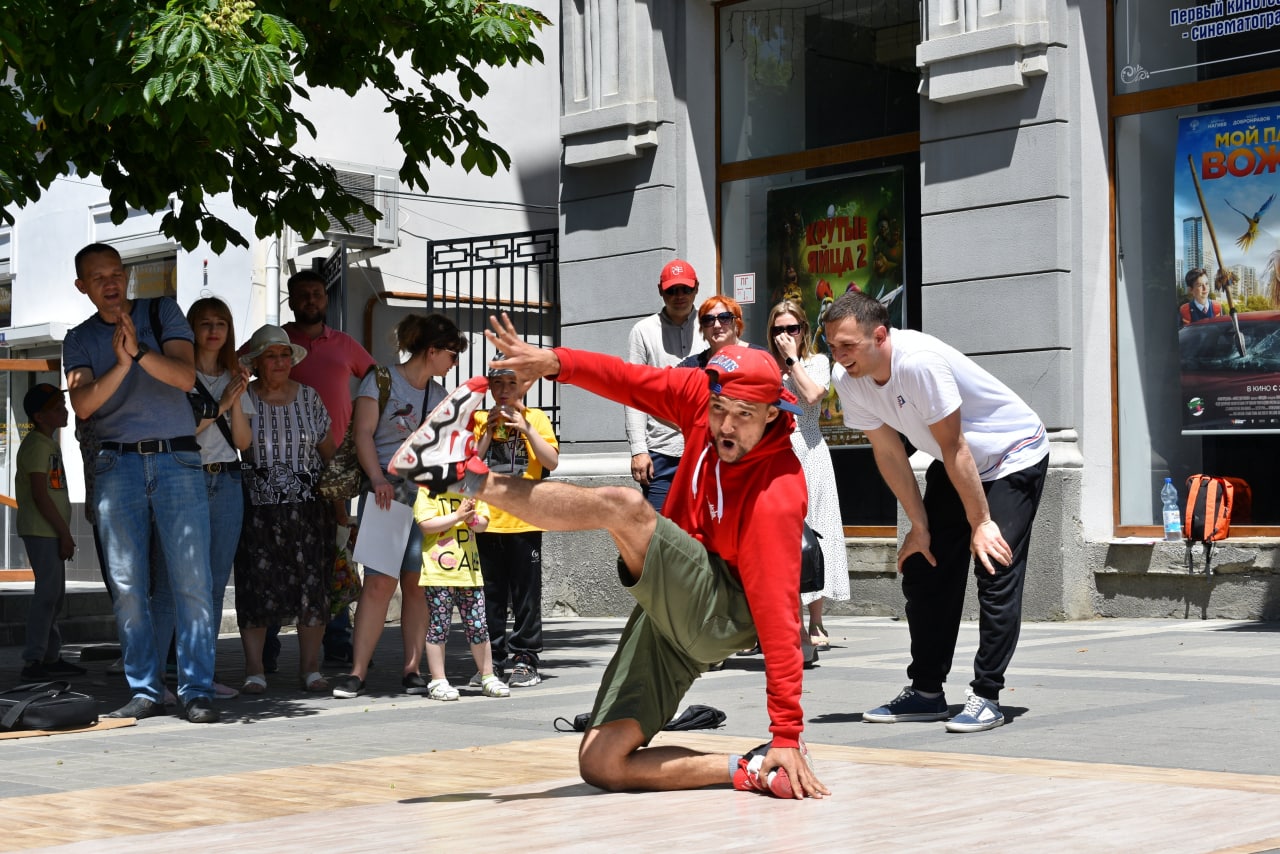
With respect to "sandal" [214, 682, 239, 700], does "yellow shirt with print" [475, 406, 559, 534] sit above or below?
above

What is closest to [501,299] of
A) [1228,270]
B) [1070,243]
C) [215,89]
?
[1070,243]

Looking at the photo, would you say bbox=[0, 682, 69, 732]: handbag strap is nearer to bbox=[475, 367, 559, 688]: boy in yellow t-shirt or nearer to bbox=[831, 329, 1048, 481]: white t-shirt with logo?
bbox=[475, 367, 559, 688]: boy in yellow t-shirt

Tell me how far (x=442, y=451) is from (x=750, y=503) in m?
1.09

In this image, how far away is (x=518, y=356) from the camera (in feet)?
15.3

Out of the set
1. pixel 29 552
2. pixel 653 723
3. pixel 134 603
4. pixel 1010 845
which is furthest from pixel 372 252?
pixel 1010 845

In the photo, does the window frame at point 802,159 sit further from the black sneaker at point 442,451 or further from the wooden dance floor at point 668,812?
the black sneaker at point 442,451

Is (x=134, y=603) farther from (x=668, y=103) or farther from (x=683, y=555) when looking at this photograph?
(x=668, y=103)

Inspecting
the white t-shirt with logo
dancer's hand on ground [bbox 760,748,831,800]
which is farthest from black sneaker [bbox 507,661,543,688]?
dancer's hand on ground [bbox 760,748,831,800]

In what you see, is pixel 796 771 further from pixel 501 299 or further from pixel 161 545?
pixel 501 299

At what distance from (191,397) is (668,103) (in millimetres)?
6839

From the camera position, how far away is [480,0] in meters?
9.06

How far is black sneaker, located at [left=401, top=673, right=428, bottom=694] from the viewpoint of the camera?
27.9 ft

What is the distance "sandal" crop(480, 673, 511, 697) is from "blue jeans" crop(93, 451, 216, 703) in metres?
1.35

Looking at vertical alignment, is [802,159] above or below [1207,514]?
above
